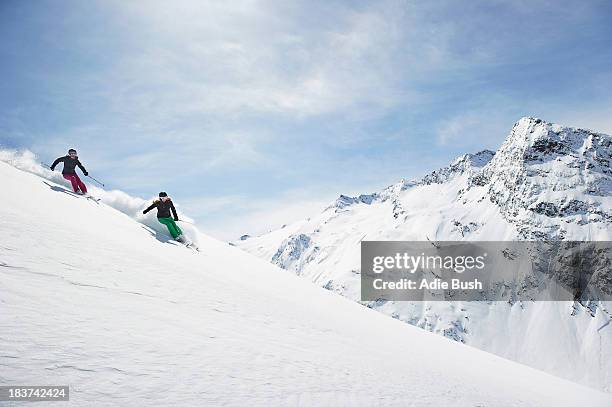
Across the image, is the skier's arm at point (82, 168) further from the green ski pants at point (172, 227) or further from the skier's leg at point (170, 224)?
the green ski pants at point (172, 227)

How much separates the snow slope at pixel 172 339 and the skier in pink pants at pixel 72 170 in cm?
444

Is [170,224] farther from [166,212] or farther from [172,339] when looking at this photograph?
[172,339]

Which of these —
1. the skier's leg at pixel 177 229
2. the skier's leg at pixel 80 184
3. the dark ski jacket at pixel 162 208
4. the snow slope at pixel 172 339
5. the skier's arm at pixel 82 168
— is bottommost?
the snow slope at pixel 172 339

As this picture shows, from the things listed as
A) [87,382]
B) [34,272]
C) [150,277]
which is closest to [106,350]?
[87,382]

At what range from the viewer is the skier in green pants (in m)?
14.2

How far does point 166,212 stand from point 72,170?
4.83 metres

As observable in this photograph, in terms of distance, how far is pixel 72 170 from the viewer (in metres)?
15.9

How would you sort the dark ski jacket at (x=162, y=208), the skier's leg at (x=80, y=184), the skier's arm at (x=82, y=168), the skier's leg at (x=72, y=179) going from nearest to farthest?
the dark ski jacket at (x=162, y=208)
the skier's leg at (x=72, y=179)
the skier's leg at (x=80, y=184)
the skier's arm at (x=82, y=168)

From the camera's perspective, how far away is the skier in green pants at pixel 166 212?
14234 mm

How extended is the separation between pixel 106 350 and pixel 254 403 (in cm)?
158

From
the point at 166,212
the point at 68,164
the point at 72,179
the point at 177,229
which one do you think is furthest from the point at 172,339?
the point at 68,164

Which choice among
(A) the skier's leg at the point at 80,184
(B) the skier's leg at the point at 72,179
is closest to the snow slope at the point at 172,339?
(B) the skier's leg at the point at 72,179

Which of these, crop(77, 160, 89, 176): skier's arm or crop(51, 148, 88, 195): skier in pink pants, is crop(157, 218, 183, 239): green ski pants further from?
crop(77, 160, 89, 176): skier's arm

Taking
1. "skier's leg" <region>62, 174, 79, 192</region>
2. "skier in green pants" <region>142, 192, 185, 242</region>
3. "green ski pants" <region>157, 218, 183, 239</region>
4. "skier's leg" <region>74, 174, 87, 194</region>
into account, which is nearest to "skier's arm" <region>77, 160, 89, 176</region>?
"skier's leg" <region>74, 174, 87, 194</region>
